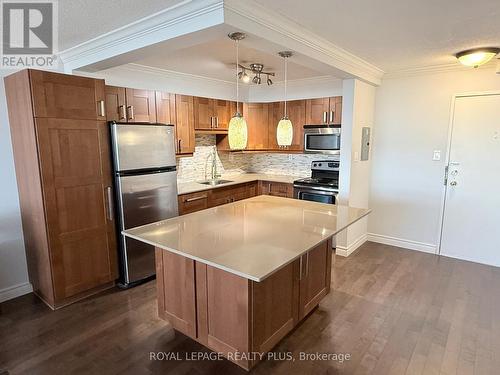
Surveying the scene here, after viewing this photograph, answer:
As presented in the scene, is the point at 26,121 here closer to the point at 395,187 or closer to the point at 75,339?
the point at 75,339

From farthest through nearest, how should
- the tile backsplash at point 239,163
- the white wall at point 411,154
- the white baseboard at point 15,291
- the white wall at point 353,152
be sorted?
the tile backsplash at point 239,163
the white wall at point 411,154
the white wall at point 353,152
the white baseboard at point 15,291

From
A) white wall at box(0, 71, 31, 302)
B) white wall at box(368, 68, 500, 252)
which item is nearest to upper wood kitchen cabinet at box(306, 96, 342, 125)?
white wall at box(368, 68, 500, 252)

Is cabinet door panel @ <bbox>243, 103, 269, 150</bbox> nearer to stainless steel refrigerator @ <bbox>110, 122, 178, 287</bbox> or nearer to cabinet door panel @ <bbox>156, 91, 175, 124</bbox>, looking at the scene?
cabinet door panel @ <bbox>156, 91, 175, 124</bbox>

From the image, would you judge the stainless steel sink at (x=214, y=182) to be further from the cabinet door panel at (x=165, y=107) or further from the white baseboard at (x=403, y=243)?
the white baseboard at (x=403, y=243)

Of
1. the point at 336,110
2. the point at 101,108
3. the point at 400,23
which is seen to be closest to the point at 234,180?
the point at 336,110

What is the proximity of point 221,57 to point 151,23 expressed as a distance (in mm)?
1228

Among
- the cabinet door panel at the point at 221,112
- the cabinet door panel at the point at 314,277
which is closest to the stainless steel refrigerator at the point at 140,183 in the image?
the cabinet door panel at the point at 221,112

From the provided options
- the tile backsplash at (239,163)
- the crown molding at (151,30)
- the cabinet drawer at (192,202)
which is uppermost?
the crown molding at (151,30)

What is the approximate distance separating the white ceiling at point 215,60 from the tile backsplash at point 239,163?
114 cm

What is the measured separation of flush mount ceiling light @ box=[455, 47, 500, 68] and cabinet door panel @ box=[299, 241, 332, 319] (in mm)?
2286

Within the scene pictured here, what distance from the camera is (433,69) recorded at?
3.70 metres

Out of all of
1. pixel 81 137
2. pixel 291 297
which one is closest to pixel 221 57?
pixel 81 137

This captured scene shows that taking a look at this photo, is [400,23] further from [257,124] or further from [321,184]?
[257,124]

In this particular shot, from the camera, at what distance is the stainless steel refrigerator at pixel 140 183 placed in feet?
9.84
